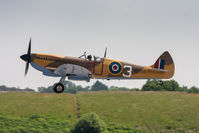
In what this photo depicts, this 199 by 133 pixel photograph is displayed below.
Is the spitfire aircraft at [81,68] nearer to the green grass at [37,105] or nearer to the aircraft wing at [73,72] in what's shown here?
the aircraft wing at [73,72]

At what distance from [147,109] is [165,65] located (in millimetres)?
61386

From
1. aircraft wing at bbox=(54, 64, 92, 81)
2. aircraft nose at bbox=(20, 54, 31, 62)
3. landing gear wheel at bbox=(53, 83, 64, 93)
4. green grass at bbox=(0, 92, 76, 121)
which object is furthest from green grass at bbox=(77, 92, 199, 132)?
aircraft nose at bbox=(20, 54, 31, 62)

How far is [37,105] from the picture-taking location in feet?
284

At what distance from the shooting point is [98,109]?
8438 centimetres

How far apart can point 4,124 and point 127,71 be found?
57.7 metres

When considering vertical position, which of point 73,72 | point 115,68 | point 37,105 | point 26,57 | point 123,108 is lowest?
point 37,105

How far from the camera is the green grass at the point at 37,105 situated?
80281mm

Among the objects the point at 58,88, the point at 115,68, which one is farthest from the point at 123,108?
the point at 58,88

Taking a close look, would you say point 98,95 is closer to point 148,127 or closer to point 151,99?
point 151,99

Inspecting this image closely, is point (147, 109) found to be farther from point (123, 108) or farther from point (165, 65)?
point (165, 65)

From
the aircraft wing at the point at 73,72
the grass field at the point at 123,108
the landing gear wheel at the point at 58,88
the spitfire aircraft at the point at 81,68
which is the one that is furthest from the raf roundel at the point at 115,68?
the grass field at the point at 123,108

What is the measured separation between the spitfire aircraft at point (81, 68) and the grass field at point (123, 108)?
161ft

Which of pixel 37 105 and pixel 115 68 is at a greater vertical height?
pixel 115 68

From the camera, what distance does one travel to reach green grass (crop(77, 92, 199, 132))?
73.4 m
